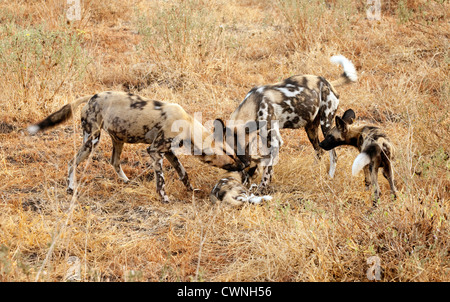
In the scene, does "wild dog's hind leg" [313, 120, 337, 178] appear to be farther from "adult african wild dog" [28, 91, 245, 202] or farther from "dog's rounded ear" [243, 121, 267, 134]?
"adult african wild dog" [28, 91, 245, 202]

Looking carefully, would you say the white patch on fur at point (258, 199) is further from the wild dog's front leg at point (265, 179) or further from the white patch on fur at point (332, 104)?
the white patch on fur at point (332, 104)

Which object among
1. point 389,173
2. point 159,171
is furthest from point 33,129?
point 389,173

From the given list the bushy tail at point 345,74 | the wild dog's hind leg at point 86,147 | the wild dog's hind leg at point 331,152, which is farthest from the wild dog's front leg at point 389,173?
the wild dog's hind leg at point 86,147

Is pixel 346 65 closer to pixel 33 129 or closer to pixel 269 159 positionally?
pixel 269 159

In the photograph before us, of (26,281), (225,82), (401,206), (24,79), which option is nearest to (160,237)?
(26,281)

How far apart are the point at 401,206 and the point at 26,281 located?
7.70 ft

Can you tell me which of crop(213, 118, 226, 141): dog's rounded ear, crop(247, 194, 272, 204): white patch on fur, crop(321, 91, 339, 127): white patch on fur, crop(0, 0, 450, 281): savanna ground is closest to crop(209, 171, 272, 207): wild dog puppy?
crop(247, 194, 272, 204): white patch on fur

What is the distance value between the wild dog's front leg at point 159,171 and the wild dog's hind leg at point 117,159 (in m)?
0.52

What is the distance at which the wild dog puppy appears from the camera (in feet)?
14.8

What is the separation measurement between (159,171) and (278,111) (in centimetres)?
134

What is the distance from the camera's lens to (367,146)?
14.3 ft

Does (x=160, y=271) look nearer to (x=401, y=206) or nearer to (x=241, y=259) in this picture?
(x=241, y=259)

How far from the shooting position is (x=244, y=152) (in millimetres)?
5039

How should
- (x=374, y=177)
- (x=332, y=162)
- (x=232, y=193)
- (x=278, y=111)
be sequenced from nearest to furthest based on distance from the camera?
(x=374, y=177) < (x=232, y=193) < (x=278, y=111) < (x=332, y=162)
